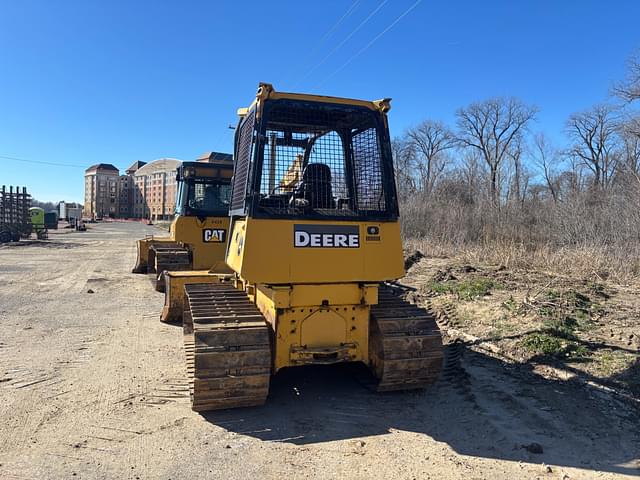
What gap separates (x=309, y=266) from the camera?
4582 mm

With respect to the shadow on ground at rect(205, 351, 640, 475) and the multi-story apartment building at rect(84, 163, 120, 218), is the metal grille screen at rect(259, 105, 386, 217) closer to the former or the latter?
the shadow on ground at rect(205, 351, 640, 475)

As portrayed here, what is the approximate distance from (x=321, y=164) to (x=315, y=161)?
0.08 metres

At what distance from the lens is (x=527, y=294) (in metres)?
8.39

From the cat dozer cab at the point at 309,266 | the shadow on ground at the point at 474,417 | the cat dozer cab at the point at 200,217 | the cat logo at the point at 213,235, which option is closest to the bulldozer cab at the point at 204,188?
the cat dozer cab at the point at 200,217

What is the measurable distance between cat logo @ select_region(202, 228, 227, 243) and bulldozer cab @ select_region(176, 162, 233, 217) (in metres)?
0.34

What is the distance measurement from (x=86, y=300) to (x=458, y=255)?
390 inches

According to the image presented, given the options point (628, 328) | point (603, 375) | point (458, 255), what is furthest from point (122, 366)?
point (458, 255)

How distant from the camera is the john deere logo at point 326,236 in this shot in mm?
4578

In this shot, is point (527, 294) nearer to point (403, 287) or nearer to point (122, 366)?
point (403, 287)

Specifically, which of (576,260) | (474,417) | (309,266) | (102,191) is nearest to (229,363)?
(309,266)

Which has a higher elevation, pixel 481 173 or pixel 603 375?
pixel 481 173

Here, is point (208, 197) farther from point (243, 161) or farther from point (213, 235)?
point (243, 161)

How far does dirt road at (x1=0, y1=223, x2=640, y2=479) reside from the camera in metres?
3.60

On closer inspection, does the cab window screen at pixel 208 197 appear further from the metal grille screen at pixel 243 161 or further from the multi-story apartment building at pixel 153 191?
the multi-story apartment building at pixel 153 191
